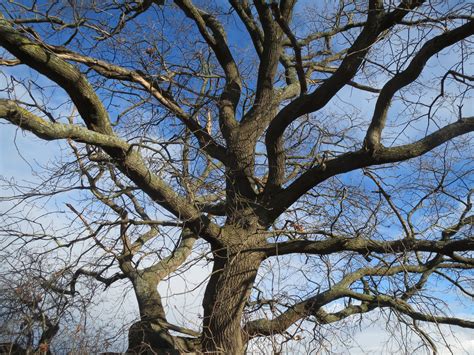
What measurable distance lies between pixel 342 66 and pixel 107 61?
2.83 m

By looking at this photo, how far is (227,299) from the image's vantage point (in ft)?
18.1

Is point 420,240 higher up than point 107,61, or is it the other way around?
point 107,61

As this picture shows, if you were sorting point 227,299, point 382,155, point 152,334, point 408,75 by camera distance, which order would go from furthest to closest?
1. point 152,334
2. point 227,299
3. point 382,155
4. point 408,75

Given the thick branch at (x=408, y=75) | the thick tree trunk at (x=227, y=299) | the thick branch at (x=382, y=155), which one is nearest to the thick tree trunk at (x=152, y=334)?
the thick tree trunk at (x=227, y=299)

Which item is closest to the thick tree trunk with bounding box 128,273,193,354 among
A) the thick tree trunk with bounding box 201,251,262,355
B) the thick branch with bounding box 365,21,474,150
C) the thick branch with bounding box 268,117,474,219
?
the thick tree trunk with bounding box 201,251,262,355

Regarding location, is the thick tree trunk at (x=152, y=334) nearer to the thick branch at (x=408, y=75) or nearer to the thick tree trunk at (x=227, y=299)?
the thick tree trunk at (x=227, y=299)

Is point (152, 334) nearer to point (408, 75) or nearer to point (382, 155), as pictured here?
point (382, 155)

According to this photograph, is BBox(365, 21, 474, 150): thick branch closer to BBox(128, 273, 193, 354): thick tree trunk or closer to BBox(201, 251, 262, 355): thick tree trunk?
BBox(201, 251, 262, 355): thick tree trunk

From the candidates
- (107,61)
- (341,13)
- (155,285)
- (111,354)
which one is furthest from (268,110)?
(111,354)

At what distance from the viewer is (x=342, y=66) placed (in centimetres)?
498

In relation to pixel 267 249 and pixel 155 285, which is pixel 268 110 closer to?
pixel 267 249

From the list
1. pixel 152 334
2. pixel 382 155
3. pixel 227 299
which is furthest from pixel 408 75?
pixel 152 334

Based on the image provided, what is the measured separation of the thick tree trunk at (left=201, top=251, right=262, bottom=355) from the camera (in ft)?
17.8

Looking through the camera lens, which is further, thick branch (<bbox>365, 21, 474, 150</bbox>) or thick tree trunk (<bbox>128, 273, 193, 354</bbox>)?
thick tree trunk (<bbox>128, 273, 193, 354</bbox>)
